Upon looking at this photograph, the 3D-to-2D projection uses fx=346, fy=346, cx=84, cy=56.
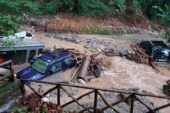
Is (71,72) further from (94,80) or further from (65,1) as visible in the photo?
(65,1)

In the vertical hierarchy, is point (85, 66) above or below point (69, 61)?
below

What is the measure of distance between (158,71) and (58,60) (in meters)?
6.88

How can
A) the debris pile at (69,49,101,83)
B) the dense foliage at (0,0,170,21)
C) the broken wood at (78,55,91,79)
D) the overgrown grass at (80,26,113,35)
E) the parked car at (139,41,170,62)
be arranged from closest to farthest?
the broken wood at (78,55,91,79), the debris pile at (69,49,101,83), the parked car at (139,41,170,62), the overgrown grass at (80,26,113,35), the dense foliage at (0,0,170,21)

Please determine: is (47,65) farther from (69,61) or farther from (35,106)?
(35,106)

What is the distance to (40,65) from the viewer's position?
19.8 m

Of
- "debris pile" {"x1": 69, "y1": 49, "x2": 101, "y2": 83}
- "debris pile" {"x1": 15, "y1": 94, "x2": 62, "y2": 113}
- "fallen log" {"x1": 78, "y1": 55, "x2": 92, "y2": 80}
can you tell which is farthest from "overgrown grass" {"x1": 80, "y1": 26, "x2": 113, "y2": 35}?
"debris pile" {"x1": 15, "y1": 94, "x2": 62, "y2": 113}

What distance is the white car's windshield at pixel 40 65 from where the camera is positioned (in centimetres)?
1958

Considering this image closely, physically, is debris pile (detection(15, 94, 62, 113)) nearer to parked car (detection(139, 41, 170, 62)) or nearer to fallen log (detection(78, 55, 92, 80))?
fallen log (detection(78, 55, 92, 80))

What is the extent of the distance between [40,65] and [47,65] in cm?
50

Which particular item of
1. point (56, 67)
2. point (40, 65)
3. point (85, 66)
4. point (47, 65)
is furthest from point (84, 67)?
point (40, 65)

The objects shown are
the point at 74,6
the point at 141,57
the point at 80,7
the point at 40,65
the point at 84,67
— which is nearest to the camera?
the point at 40,65

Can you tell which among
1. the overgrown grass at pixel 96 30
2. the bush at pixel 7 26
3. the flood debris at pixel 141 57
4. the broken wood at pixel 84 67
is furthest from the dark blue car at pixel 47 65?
the overgrown grass at pixel 96 30

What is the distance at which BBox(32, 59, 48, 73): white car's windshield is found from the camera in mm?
19578

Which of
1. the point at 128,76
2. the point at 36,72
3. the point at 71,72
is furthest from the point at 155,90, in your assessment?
the point at 36,72
